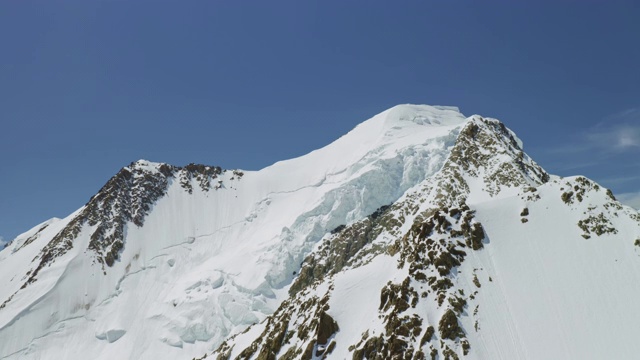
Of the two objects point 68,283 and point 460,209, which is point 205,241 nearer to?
point 68,283

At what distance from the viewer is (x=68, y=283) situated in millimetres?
110375

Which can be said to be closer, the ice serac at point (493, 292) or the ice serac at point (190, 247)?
the ice serac at point (493, 292)

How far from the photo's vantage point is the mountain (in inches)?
1759

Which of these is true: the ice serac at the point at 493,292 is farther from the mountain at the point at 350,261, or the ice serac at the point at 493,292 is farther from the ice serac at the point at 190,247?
the ice serac at the point at 190,247

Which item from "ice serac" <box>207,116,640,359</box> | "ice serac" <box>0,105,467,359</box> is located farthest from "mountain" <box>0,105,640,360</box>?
"ice serac" <box>0,105,467,359</box>

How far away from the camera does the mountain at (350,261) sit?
44.7 meters

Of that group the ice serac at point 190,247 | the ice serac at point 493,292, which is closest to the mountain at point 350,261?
the ice serac at point 493,292

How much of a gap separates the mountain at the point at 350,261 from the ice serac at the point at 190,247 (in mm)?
433

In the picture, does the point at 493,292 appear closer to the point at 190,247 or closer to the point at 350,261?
the point at 350,261

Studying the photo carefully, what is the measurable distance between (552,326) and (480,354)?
8135mm

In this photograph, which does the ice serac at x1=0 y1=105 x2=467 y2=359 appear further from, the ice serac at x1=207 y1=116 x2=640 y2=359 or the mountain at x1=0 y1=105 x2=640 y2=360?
the ice serac at x1=207 y1=116 x2=640 y2=359

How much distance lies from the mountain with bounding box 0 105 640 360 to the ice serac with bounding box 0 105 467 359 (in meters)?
0.43

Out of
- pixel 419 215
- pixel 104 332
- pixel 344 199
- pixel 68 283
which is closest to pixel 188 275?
pixel 104 332

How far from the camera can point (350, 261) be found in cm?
9456
